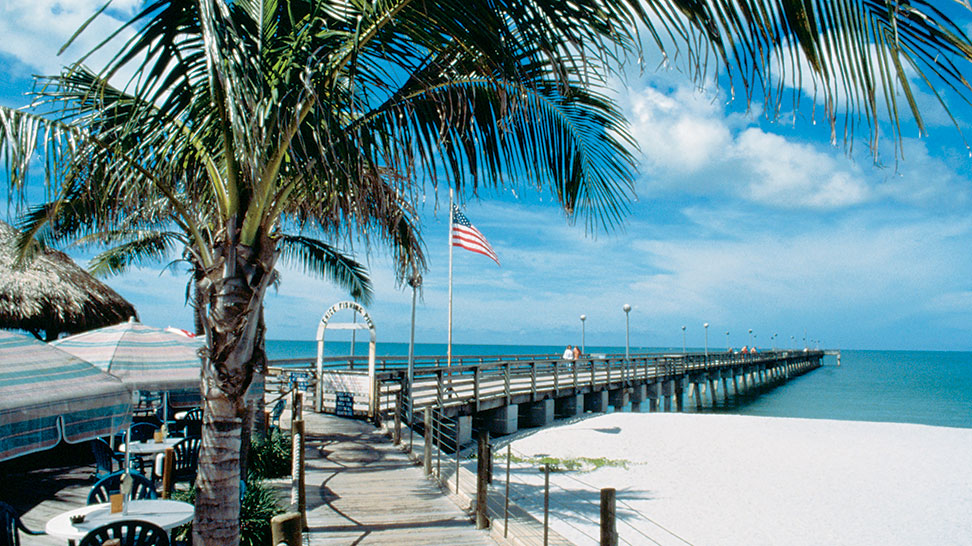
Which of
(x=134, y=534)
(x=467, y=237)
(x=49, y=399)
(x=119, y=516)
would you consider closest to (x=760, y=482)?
(x=467, y=237)

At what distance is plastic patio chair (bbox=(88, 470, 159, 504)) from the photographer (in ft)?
19.5

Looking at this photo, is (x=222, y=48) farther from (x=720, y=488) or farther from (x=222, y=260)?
(x=720, y=488)

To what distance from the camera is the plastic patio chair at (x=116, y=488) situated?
594cm

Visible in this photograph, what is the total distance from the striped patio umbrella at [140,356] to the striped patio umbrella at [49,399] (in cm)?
335

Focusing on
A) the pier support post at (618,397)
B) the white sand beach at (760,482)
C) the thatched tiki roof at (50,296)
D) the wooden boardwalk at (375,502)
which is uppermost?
the thatched tiki roof at (50,296)

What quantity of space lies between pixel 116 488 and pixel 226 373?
371cm

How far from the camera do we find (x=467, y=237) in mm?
17078

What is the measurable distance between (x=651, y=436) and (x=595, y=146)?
Answer: 18496 mm

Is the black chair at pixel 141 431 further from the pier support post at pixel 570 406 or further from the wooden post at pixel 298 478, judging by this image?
the pier support post at pixel 570 406

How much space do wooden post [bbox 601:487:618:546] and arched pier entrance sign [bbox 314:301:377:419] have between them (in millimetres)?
10948

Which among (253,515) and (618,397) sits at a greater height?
(253,515)

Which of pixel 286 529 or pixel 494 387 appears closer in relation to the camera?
pixel 286 529

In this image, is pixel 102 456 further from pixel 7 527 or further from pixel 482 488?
pixel 482 488

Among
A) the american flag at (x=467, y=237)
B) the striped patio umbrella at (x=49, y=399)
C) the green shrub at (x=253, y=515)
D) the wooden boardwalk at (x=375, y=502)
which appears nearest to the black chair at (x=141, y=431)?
the wooden boardwalk at (x=375, y=502)
